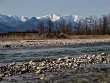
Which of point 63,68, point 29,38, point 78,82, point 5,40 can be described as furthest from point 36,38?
point 78,82

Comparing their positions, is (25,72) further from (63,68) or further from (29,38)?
(29,38)

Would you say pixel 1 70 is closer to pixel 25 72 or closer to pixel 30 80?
pixel 25 72

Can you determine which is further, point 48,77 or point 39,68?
point 39,68

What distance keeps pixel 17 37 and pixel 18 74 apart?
78367 mm

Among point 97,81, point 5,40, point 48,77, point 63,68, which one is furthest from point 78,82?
point 5,40

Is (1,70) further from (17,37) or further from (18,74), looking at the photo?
(17,37)

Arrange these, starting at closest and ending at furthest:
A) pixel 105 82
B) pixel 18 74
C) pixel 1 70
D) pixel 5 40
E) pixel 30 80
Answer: pixel 105 82
pixel 30 80
pixel 18 74
pixel 1 70
pixel 5 40

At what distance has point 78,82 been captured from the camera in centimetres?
1722

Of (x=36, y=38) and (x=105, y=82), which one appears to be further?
(x=36, y=38)

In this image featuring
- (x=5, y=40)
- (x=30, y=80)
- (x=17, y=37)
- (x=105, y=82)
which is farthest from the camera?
(x=17, y=37)

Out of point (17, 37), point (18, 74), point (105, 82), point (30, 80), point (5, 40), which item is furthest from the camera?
point (17, 37)

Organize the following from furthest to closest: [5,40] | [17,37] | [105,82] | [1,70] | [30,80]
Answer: [17,37] < [5,40] < [1,70] < [30,80] < [105,82]

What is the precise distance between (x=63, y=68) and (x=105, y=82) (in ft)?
26.5

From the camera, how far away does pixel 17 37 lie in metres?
99.2
